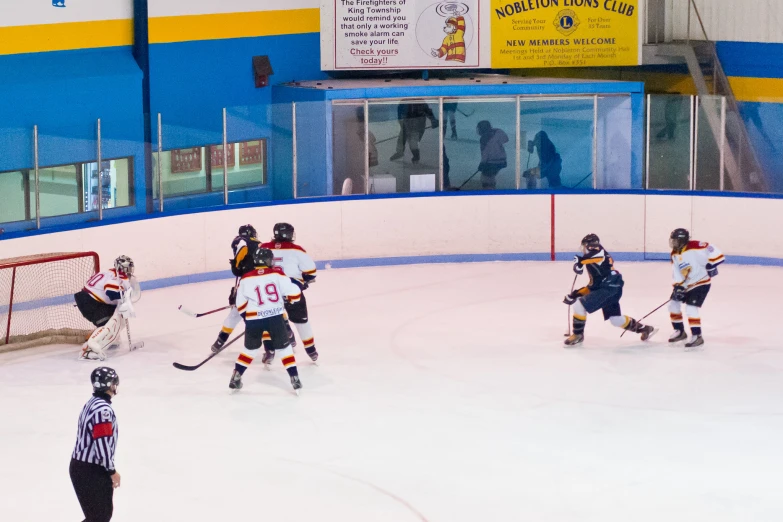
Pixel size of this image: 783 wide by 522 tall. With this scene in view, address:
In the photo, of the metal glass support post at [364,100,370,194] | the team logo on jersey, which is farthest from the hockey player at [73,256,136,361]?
the team logo on jersey

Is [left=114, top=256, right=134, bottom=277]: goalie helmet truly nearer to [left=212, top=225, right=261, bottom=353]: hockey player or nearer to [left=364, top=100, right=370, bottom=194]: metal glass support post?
[left=212, top=225, right=261, bottom=353]: hockey player

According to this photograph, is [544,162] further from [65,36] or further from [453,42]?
[65,36]

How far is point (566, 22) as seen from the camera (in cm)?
1562

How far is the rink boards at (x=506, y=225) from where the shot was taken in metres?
13.7

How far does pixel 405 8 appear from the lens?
15391mm

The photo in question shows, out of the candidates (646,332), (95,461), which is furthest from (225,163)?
(95,461)

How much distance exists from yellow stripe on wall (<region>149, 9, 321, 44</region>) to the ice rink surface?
3416mm

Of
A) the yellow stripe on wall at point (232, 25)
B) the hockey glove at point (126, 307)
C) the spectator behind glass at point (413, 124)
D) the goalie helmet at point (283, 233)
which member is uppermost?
the yellow stripe on wall at point (232, 25)

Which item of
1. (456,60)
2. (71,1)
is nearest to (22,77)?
(71,1)

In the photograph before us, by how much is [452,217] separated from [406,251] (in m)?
0.64

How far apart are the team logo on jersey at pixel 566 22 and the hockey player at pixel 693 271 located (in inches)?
236

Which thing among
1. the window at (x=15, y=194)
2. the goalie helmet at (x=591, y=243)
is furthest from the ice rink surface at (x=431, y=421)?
the window at (x=15, y=194)

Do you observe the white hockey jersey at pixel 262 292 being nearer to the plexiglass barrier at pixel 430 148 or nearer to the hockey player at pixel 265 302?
the hockey player at pixel 265 302

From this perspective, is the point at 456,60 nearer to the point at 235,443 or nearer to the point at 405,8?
the point at 405,8
